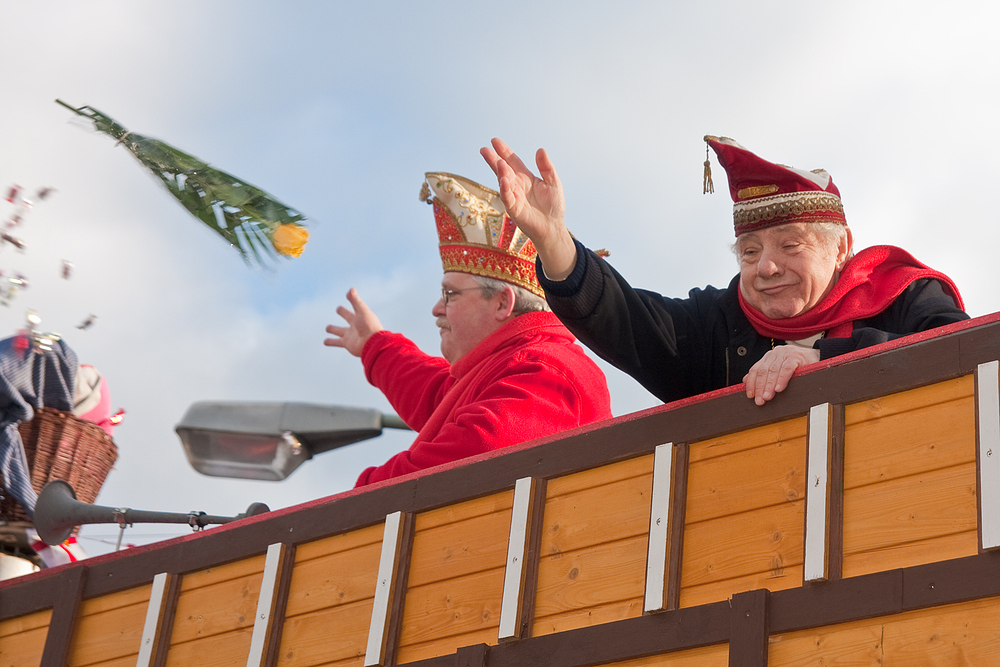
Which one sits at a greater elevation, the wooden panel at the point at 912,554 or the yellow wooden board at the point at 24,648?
the yellow wooden board at the point at 24,648

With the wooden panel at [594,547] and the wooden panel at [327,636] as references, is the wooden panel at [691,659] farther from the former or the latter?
the wooden panel at [327,636]

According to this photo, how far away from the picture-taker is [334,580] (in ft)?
18.7

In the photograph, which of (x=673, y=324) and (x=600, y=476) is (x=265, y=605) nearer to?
(x=600, y=476)

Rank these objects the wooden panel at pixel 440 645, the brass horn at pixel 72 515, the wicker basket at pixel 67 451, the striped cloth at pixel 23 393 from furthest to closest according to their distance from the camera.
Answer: the wicker basket at pixel 67 451 → the striped cloth at pixel 23 393 → the brass horn at pixel 72 515 → the wooden panel at pixel 440 645

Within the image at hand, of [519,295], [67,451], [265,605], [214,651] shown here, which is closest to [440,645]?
[265,605]

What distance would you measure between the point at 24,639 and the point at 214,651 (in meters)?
1.26

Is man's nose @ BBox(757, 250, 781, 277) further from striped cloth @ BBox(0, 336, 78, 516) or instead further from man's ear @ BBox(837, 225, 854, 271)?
striped cloth @ BBox(0, 336, 78, 516)

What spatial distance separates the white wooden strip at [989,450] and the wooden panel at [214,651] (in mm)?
2888

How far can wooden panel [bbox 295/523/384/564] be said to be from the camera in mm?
5684

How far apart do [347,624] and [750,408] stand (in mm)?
1724

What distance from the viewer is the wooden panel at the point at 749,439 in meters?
4.71

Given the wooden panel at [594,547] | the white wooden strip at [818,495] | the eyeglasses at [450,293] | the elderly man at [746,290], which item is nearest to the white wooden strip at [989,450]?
the white wooden strip at [818,495]

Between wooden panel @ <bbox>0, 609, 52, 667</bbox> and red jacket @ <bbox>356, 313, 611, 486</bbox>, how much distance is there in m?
1.65

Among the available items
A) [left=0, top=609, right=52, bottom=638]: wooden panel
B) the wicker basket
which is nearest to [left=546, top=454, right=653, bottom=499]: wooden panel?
[left=0, top=609, right=52, bottom=638]: wooden panel
